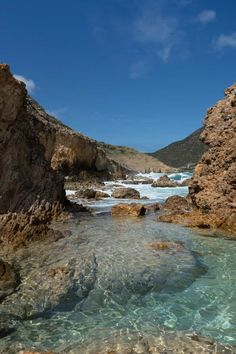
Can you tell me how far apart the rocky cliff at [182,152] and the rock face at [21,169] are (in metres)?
135

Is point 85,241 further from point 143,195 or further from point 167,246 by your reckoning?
point 143,195

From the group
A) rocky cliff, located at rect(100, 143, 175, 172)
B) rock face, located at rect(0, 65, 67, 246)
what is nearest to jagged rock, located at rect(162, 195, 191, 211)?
rock face, located at rect(0, 65, 67, 246)

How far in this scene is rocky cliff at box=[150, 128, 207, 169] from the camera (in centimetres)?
16000

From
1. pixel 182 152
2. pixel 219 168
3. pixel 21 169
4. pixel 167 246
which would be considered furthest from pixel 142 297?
pixel 182 152

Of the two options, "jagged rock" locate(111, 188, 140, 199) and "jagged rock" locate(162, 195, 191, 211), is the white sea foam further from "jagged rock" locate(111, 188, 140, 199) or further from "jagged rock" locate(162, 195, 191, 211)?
"jagged rock" locate(162, 195, 191, 211)

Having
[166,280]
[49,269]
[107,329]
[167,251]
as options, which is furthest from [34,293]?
[167,251]

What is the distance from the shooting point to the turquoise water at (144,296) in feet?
21.9

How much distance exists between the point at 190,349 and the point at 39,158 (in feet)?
45.1

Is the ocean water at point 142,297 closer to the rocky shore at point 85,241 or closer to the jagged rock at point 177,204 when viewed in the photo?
the rocky shore at point 85,241

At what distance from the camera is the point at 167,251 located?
12.0 m

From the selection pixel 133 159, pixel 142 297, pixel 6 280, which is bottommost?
pixel 142 297

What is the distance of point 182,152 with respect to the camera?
173500mm

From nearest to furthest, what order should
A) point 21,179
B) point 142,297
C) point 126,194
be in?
point 142,297
point 21,179
point 126,194

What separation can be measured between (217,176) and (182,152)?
15746 centimetres
